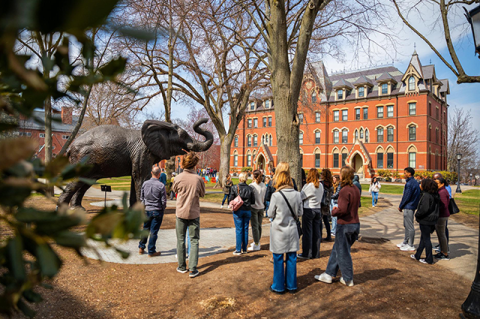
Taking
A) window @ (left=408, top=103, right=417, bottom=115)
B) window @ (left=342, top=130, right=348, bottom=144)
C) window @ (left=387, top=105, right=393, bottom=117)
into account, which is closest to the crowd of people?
window @ (left=408, top=103, right=417, bottom=115)

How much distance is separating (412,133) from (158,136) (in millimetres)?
42344

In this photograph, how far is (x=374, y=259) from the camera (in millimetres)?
6652

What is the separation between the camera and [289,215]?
193 inches

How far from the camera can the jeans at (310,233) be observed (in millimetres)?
6516

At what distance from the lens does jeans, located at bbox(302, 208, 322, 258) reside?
21.4 ft

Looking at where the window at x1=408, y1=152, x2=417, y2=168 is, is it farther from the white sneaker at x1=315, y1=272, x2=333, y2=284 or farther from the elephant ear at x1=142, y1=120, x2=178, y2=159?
the white sneaker at x1=315, y1=272, x2=333, y2=284

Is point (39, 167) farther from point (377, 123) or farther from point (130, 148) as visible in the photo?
point (377, 123)

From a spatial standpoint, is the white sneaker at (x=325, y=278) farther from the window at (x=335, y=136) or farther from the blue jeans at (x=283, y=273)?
the window at (x=335, y=136)

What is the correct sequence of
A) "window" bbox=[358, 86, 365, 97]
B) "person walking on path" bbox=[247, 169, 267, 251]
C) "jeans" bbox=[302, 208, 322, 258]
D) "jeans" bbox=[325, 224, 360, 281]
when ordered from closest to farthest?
"jeans" bbox=[325, 224, 360, 281], "jeans" bbox=[302, 208, 322, 258], "person walking on path" bbox=[247, 169, 267, 251], "window" bbox=[358, 86, 365, 97]

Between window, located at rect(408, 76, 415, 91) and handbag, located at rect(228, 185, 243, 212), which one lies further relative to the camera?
window, located at rect(408, 76, 415, 91)

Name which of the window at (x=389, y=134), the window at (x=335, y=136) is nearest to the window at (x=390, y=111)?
the window at (x=389, y=134)

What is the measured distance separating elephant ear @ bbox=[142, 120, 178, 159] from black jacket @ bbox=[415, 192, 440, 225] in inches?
251

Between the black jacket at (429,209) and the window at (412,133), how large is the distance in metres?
39.8

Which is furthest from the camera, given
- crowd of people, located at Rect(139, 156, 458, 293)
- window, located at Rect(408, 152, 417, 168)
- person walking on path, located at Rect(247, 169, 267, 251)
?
window, located at Rect(408, 152, 417, 168)
